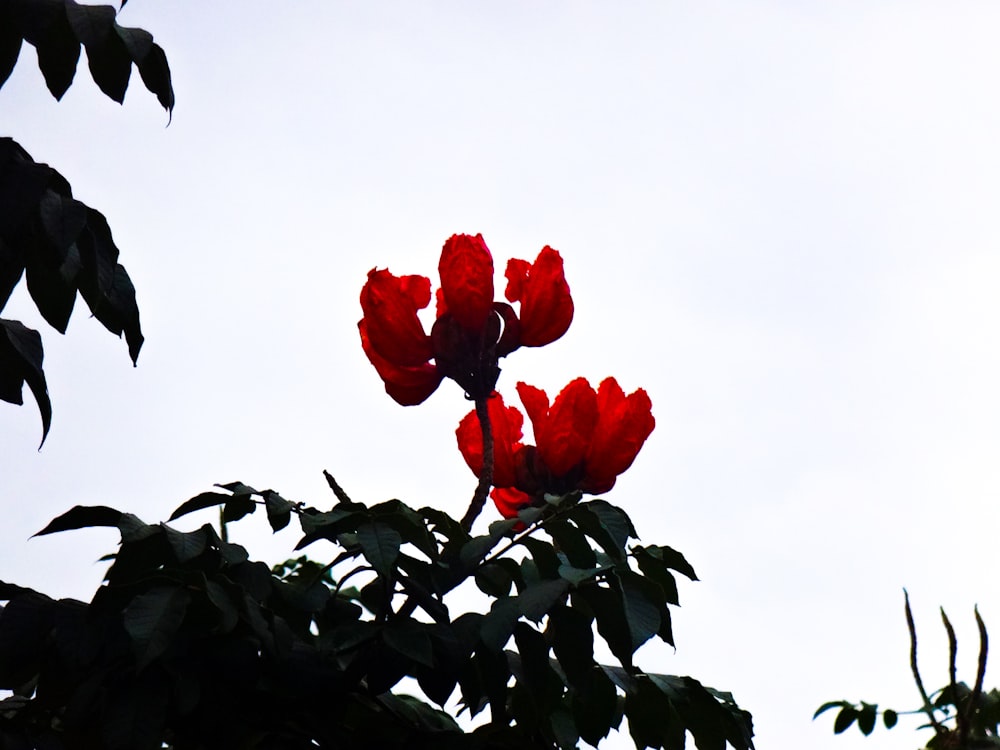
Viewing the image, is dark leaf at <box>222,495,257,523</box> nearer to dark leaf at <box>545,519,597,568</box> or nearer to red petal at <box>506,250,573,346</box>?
dark leaf at <box>545,519,597,568</box>

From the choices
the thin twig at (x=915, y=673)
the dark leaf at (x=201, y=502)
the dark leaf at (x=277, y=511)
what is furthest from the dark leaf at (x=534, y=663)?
the thin twig at (x=915, y=673)

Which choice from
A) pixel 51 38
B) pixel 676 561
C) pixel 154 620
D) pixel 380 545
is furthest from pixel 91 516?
pixel 676 561

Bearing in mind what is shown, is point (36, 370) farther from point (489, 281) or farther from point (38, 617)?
point (489, 281)

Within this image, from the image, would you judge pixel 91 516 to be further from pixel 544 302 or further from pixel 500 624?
pixel 544 302

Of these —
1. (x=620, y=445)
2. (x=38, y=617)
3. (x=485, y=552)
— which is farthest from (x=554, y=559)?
(x=38, y=617)

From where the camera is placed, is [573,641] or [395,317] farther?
[395,317]

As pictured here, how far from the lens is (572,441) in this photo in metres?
1.88

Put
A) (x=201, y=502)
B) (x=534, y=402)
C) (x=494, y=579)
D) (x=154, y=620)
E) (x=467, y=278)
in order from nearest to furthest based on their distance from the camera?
1. (x=154, y=620)
2. (x=201, y=502)
3. (x=494, y=579)
4. (x=467, y=278)
5. (x=534, y=402)

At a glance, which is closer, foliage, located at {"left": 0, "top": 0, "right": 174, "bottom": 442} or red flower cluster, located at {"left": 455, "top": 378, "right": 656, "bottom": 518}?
foliage, located at {"left": 0, "top": 0, "right": 174, "bottom": 442}

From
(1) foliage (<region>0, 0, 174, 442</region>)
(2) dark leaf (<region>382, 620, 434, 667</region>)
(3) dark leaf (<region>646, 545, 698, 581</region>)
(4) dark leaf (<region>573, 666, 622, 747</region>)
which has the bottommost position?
(2) dark leaf (<region>382, 620, 434, 667</region>)

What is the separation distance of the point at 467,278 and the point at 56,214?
0.64 meters

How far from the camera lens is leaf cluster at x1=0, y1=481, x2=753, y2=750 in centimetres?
134

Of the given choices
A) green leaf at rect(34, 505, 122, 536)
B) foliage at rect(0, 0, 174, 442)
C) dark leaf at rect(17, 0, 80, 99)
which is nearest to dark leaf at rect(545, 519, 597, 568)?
green leaf at rect(34, 505, 122, 536)

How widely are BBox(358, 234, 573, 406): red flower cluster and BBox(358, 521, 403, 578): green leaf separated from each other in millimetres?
527
